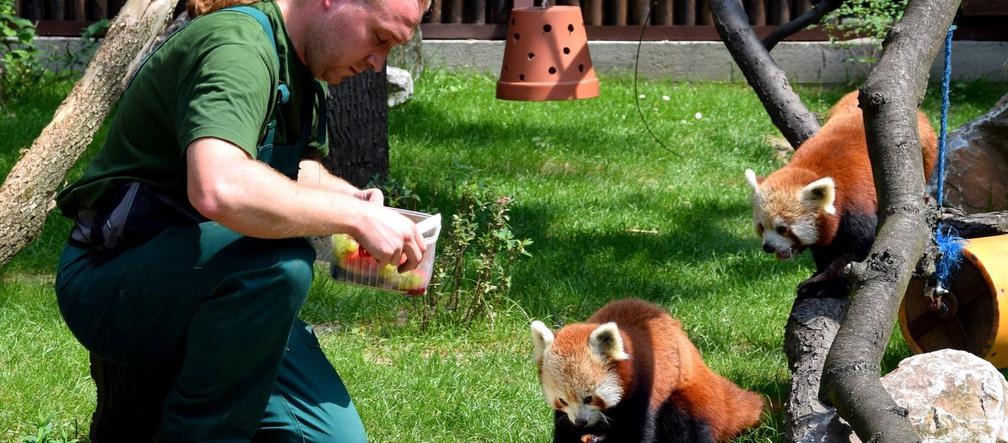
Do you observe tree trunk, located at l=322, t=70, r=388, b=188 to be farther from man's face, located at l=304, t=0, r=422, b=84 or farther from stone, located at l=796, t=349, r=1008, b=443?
stone, located at l=796, t=349, r=1008, b=443

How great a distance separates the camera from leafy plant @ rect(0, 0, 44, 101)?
8.41m

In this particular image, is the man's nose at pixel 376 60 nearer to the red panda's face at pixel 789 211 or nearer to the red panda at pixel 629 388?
the red panda at pixel 629 388

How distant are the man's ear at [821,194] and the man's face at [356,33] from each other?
95.9 inches

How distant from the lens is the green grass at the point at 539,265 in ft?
13.1

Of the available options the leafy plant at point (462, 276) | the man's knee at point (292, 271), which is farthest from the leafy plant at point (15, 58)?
the man's knee at point (292, 271)

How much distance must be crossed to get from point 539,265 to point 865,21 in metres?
4.78

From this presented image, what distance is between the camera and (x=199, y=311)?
2625mm

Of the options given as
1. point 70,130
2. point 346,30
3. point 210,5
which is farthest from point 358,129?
point 346,30

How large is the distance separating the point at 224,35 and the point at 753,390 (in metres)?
2.60

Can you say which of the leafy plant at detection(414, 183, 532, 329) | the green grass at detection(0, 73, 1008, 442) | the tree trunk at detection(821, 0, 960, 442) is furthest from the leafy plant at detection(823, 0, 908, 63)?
the tree trunk at detection(821, 0, 960, 442)

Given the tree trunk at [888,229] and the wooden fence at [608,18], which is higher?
the tree trunk at [888,229]

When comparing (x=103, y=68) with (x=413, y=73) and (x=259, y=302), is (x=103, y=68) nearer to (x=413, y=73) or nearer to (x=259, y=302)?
(x=259, y=302)

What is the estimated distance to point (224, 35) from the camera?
248 centimetres

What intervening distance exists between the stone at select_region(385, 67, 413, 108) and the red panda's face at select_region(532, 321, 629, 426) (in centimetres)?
568
